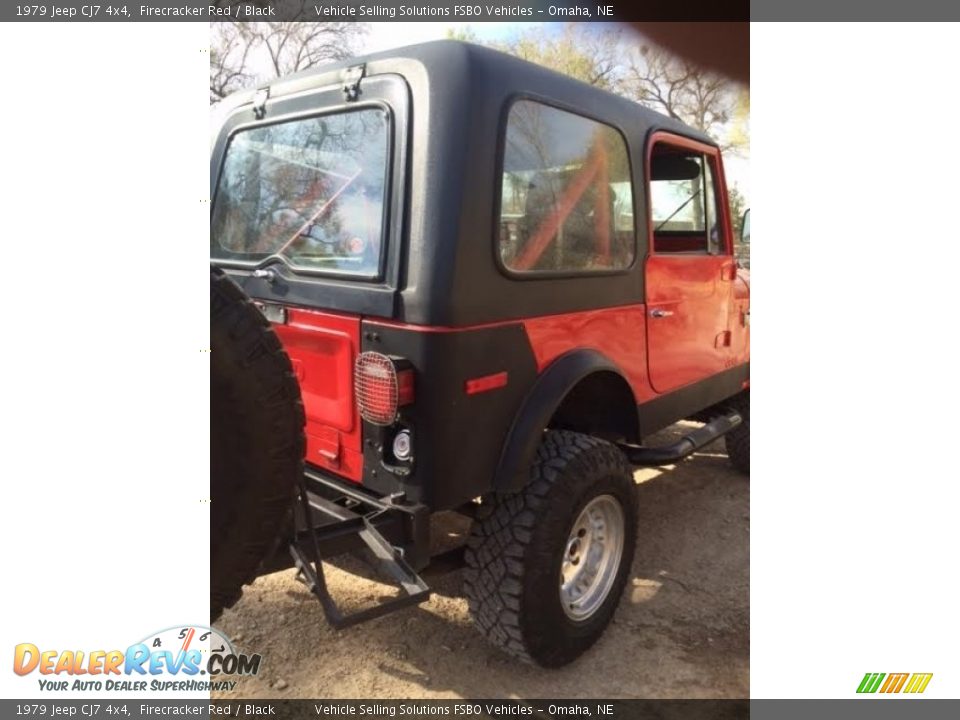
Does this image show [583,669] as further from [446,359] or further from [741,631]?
[446,359]

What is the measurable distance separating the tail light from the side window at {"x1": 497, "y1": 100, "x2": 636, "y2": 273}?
0.55 metres

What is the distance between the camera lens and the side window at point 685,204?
3.47 m

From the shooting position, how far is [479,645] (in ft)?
8.93

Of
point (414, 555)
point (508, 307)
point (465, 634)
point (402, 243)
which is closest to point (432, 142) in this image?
point (402, 243)

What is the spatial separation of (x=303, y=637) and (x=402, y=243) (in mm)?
1691

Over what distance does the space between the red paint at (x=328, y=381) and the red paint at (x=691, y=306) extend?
1510 millimetres

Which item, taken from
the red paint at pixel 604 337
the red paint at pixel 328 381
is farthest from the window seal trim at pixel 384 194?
the red paint at pixel 604 337

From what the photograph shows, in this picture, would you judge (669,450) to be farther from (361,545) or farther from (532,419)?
(361,545)

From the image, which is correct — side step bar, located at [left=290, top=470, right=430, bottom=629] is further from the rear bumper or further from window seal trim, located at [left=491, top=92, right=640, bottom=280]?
window seal trim, located at [left=491, top=92, right=640, bottom=280]

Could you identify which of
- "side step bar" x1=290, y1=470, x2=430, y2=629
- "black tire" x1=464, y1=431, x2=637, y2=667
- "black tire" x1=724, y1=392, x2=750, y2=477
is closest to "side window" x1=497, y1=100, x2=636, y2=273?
"black tire" x1=464, y1=431, x2=637, y2=667

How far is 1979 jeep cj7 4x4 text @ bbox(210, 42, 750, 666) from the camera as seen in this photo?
190 cm

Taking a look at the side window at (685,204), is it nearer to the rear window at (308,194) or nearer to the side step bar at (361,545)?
the rear window at (308,194)

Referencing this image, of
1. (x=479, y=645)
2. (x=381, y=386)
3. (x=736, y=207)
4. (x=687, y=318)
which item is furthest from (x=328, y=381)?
(x=736, y=207)

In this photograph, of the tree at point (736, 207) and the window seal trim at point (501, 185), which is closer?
the window seal trim at point (501, 185)
